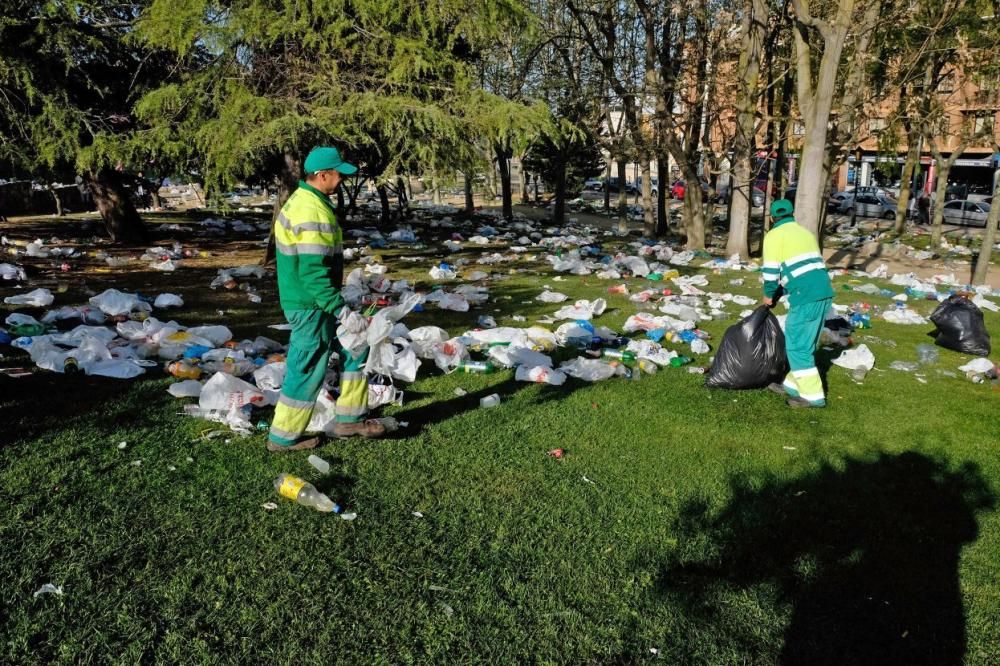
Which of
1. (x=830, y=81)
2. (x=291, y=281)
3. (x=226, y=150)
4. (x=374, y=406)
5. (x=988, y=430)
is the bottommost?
(x=988, y=430)

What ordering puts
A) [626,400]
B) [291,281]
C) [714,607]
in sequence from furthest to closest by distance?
1. [626,400]
2. [291,281]
3. [714,607]

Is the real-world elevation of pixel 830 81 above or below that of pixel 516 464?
above

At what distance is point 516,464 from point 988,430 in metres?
3.35

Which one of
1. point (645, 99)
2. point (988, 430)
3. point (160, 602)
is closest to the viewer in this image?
point (160, 602)

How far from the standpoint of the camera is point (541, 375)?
17.7 ft

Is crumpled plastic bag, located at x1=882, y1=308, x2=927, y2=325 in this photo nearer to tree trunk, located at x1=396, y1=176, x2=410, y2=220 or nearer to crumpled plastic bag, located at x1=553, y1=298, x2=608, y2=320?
crumpled plastic bag, located at x1=553, y1=298, x2=608, y2=320

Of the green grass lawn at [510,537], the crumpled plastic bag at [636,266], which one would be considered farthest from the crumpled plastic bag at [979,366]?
the crumpled plastic bag at [636,266]

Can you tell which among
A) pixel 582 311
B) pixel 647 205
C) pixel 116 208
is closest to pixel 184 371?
pixel 582 311

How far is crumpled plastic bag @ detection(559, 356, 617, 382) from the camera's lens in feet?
18.2

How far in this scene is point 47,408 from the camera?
4301mm

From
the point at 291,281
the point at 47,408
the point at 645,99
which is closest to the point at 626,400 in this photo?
the point at 291,281

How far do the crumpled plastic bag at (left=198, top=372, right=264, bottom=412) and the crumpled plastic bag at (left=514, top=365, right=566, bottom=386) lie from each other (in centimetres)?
198

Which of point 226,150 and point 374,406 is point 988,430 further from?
point 226,150

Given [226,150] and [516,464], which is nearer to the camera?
[516,464]
